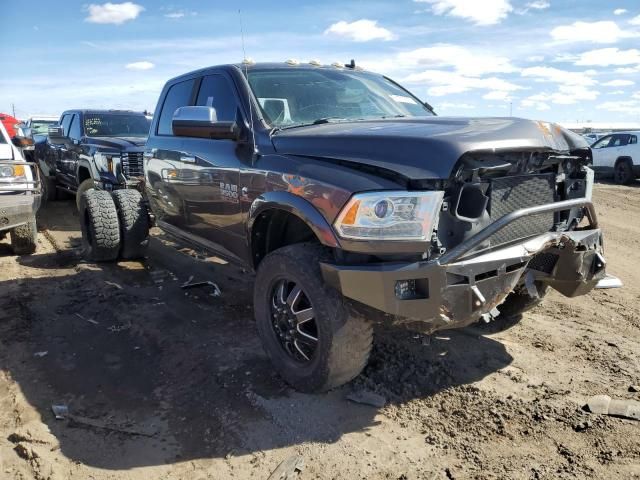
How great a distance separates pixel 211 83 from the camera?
4426mm

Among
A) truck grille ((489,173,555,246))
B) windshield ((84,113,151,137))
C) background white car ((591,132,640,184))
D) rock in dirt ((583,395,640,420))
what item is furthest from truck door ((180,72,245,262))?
background white car ((591,132,640,184))

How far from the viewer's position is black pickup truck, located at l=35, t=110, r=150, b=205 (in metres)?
7.76

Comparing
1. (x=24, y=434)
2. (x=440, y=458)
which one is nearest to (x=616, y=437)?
(x=440, y=458)

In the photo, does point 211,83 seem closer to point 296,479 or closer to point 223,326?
point 223,326

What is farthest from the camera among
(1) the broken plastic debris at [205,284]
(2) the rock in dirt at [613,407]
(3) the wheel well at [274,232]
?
(1) the broken plastic debris at [205,284]

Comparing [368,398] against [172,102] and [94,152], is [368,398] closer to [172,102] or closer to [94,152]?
[172,102]

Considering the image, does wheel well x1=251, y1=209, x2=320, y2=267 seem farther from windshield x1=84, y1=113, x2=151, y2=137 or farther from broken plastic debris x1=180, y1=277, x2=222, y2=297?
windshield x1=84, y1=113, x2=151, y2=137

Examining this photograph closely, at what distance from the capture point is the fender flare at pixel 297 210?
9.40 ft

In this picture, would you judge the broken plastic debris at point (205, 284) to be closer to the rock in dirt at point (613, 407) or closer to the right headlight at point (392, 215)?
the right headlight at point (392, 215)

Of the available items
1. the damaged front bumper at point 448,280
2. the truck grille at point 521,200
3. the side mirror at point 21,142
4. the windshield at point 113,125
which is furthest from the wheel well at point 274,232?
the windshield at point 113,125

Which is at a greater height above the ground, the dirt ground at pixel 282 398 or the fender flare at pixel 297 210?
the fender flare at pixel 297 210

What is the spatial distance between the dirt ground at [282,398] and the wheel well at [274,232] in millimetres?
788

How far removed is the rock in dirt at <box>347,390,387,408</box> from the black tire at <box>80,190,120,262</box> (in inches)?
152

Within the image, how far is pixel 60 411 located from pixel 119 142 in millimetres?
5825
